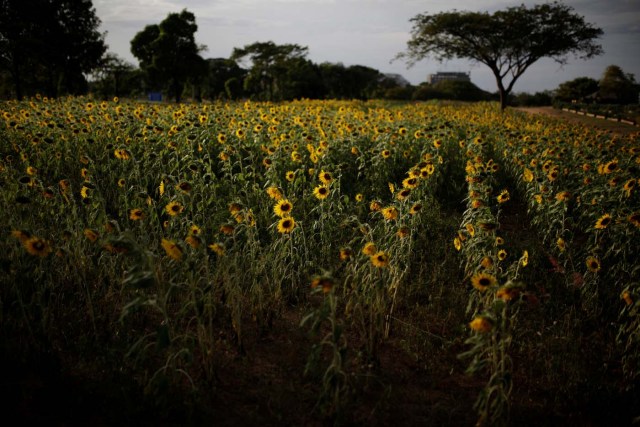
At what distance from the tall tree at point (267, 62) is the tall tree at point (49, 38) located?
66.9ft

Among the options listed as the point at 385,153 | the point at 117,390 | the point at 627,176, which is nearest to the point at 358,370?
the point at 117,390

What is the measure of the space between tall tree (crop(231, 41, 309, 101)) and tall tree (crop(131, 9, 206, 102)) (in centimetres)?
1393

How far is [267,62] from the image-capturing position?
5900 cm

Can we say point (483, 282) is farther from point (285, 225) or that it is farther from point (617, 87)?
point (617, 87)

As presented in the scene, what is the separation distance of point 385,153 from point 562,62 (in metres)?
27.4

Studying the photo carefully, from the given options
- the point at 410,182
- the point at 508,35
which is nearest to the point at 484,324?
the point at 410,182

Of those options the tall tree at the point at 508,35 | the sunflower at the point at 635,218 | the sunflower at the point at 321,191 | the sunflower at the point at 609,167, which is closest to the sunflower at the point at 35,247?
the sunflower at the point at 321,191

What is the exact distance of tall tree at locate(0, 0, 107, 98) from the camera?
956 inches

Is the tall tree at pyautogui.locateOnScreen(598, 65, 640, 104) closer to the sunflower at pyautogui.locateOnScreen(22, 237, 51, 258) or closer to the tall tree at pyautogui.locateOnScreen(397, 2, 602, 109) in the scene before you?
the tall tree at pyautogui.locateOnScreen(397, 2, 602, 109)

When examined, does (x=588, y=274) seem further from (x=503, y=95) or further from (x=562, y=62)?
(x=562, y=62)

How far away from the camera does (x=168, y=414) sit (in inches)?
91.8

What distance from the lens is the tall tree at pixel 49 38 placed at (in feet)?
79.7

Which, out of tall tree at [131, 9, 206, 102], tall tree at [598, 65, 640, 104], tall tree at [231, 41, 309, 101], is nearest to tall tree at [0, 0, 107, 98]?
tall tree at [131, 9, 206, 102]

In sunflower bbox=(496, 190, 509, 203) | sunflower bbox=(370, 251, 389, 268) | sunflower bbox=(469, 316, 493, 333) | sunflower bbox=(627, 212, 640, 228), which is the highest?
sunflower bbox=(496, 190, 509, 203)
